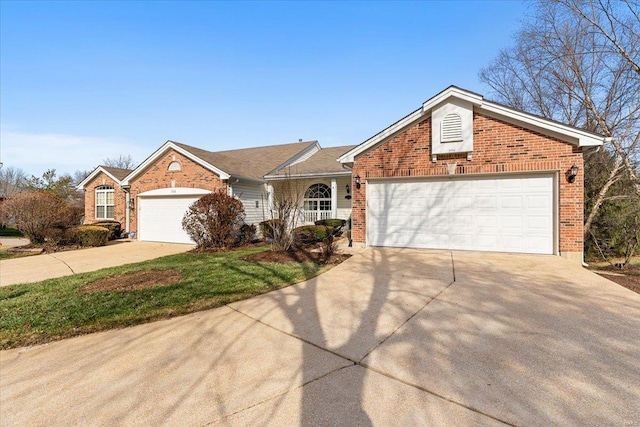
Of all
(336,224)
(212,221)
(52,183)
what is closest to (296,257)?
(212,221)

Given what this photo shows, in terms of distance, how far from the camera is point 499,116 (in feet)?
28.0

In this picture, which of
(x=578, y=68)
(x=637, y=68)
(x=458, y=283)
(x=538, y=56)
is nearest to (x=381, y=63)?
(x=538, y=56)

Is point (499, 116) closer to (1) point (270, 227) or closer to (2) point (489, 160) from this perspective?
(2) point (489, 160)

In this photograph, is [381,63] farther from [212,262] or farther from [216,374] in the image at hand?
[216,374]

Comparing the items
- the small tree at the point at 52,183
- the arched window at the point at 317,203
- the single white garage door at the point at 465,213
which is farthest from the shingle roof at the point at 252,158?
the small tree at the point at 52,183

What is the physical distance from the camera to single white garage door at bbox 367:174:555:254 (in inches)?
326

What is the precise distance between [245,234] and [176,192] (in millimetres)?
4098

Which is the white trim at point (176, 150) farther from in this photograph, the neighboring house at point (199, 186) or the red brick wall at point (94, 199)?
the red brick wall at point (94, 199)

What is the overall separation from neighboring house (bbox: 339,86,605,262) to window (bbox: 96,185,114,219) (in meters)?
14.9

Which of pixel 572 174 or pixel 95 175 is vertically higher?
pixel 95 175

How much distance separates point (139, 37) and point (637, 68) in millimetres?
17093

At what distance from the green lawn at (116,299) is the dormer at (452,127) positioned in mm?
5326

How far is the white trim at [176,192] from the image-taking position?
44.5 feet

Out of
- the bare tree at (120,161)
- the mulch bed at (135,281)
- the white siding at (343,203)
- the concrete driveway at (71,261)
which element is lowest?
the concrete driveway at (71,261)
